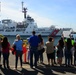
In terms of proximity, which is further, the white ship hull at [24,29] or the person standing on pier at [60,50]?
the white ship hull at [24,29]

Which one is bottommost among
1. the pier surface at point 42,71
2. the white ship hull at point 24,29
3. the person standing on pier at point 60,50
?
the pier surface at point 42,71

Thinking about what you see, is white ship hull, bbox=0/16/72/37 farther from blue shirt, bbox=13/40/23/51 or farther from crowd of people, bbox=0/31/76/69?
blue shirt, bbox=13/40/23/51

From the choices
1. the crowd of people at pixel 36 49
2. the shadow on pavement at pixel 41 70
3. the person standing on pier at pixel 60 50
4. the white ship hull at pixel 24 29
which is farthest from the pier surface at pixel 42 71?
the white ship hull at pixel 24 29

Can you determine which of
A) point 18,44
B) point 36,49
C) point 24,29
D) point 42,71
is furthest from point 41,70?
point 24,29

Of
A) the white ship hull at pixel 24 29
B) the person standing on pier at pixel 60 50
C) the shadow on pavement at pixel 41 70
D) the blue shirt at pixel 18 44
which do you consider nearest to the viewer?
the shadow on pavement at pixel 41 70

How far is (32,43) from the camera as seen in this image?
1031cm

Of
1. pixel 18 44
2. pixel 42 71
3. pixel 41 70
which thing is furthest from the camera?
pixel 18 44

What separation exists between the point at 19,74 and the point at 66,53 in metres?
2.80

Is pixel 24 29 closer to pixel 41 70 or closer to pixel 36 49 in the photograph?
pixel 36 49

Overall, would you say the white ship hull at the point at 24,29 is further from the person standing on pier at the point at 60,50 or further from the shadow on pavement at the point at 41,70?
the shadow on pavement at the point at 41,70

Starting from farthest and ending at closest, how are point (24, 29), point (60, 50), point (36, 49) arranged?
1. point (24, 29)
2. point (60, 50)
3. point (36, 49)

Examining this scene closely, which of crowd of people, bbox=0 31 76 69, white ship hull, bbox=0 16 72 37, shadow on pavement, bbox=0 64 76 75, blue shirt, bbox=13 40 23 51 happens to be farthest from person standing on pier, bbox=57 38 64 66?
white ship hull, bbox=0 16 72 37

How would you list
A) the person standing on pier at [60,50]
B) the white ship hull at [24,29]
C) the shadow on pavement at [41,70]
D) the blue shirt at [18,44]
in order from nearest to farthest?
the shadow on pavement at [41,70]
the blue shirt at [18,44]
the person standing on pier at [60,50]
the white ship hull at [24,29]

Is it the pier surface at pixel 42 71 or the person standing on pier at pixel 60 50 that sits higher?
the person standing on pier at pixel 60 50
